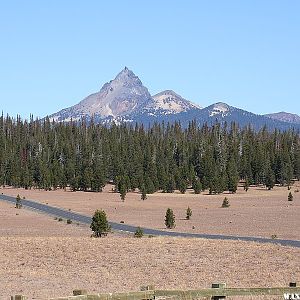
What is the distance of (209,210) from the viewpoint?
8844cm

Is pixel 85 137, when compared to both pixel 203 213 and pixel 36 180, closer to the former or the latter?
pixel 36 180

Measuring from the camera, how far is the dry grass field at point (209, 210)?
6075 cm

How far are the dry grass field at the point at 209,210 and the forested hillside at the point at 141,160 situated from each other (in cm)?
663

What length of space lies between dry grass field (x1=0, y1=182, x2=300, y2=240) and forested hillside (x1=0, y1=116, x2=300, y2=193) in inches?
261

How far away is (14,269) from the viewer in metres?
26.5

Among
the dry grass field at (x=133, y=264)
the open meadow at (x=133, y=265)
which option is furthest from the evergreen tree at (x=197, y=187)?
the open meadow at (x=133, y=265)

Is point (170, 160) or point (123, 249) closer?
point (123, 249)

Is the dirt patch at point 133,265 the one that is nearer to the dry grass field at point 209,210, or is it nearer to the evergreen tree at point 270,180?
the dry grass field at point 209,210

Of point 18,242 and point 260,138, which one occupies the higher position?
point 260,138

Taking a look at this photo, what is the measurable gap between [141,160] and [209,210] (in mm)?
62349

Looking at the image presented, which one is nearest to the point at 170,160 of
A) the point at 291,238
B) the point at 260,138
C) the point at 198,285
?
the point at 260,138

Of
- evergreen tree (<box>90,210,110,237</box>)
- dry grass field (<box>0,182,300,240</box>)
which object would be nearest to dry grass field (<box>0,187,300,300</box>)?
dry grass field (<box>0,182,300,240</box>)

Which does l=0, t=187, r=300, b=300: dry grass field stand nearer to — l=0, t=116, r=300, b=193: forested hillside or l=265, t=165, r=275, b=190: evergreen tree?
l=0, t=116, r=300, b=193: forested hillside

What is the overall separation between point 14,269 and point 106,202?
7763 centimetres
